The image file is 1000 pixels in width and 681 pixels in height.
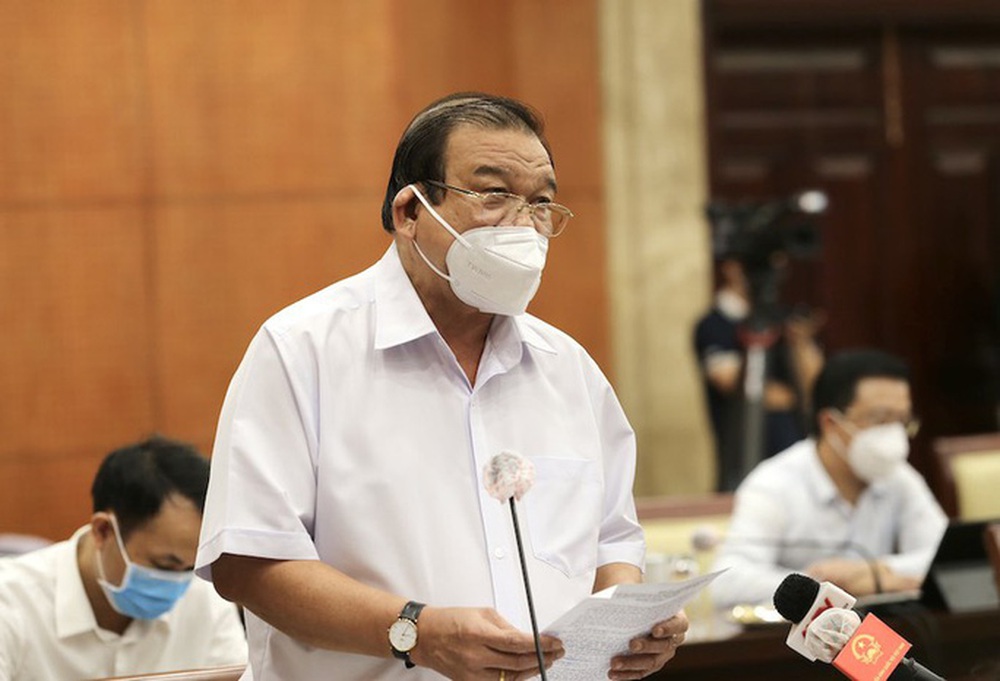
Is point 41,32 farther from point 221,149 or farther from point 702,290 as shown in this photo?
point 702,290

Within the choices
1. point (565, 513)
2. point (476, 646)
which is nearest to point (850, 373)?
point (565, 513)

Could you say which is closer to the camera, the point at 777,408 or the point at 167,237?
the point at 167,237

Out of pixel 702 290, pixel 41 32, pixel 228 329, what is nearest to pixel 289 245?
pixel 228 329

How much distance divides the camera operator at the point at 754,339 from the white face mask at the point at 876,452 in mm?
1704

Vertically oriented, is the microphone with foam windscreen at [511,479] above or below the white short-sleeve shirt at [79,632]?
above

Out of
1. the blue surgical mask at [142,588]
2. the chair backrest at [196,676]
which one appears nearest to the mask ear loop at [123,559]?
the blue surgical mask at [142,588]

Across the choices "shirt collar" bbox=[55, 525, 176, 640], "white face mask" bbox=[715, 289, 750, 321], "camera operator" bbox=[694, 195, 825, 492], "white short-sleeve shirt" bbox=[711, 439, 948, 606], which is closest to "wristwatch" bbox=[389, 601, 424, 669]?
"shirt collar" bbox=[55, 525, 176, 640]

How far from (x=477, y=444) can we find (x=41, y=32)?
441 cm

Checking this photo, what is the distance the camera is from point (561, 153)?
6.97m

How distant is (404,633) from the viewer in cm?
177

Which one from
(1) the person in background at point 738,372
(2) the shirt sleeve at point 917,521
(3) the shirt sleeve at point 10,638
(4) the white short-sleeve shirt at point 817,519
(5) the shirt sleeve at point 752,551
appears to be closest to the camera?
(3) the shirt sleeve at point 10,638

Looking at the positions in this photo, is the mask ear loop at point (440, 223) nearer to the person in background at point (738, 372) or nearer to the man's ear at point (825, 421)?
the man's ear at point (825, 421)

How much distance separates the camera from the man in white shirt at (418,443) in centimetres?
187

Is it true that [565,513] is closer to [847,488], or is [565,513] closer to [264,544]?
[264,544]
